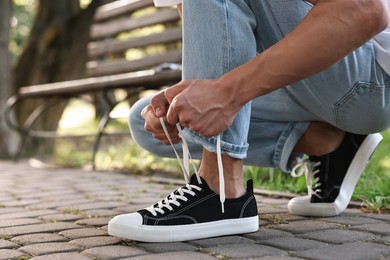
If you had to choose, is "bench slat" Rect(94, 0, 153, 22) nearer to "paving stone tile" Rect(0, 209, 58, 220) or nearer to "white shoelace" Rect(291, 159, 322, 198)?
"paving stone tile" Rect(0, 209, 58, 220)

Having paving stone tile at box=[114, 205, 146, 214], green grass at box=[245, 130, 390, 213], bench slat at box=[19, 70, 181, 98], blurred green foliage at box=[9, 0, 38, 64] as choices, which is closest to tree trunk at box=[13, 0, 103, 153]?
bench slat at box=[19, 70, 181, 98]

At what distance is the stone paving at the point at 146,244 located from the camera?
75.8 inches

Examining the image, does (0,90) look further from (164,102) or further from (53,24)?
(164,102)

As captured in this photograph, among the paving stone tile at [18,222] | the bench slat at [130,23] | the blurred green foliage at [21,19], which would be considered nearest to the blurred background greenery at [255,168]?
the bench slat at [130,23]

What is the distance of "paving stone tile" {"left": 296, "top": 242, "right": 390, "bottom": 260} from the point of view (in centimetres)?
184

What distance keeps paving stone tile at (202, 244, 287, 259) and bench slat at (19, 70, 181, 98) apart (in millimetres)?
2133

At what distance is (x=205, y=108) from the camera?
1.88 metres

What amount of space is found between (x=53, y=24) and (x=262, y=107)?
5511mm

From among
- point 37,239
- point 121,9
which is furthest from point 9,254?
point 121,9

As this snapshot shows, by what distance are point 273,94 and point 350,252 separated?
0.83m

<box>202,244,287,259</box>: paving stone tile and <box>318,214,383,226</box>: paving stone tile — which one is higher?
<box>202,244,287,259</box>: paving stone tile

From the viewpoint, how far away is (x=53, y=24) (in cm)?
761

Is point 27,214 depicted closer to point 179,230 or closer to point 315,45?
point 179,230

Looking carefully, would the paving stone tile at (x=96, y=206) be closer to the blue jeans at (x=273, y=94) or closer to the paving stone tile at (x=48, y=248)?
the blue jeans at (x=273, y=94)
